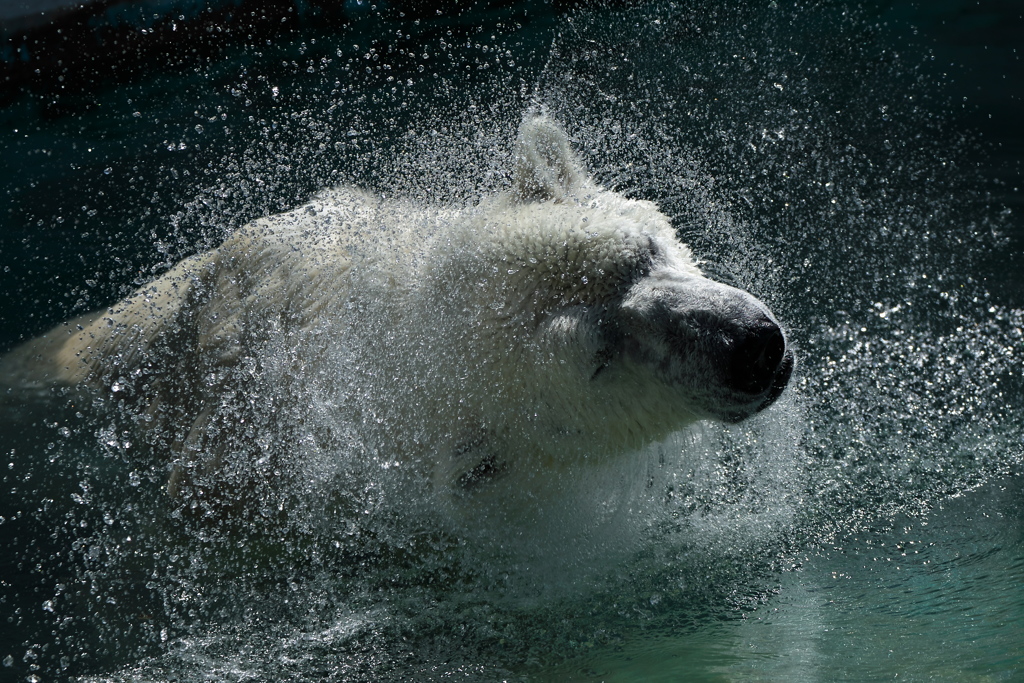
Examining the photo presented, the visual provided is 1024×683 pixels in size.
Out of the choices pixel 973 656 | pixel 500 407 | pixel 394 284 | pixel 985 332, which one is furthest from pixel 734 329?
pixel 985 332

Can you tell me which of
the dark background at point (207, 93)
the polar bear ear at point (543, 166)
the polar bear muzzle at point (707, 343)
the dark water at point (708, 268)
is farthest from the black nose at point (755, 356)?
the dark background at point (207, 93)

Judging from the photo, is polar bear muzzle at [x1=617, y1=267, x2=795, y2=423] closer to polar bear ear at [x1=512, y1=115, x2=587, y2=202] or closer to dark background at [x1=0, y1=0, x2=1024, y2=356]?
polar bear ear at [x1=512, y1=115, x2=587, y2=202]

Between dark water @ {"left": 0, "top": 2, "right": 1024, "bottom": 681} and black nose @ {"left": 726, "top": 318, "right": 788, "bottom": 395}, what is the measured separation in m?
0.50

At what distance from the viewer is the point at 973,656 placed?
2199mm

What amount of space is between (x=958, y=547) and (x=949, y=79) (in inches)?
164

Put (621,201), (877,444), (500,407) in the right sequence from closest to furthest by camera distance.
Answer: (500,407), (621,201), (877,444)

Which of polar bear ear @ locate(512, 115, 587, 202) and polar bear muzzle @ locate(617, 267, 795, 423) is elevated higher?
polar bear ear @ locate(512, 115, 587, 202)

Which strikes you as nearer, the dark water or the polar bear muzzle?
the polar bear muzzle

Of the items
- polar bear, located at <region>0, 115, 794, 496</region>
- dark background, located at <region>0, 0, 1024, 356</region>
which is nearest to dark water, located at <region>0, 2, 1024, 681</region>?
dark background, located at <region>0, 0, 1024, 356</region>

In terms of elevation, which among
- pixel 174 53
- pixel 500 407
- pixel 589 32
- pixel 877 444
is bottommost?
pixel 877 444

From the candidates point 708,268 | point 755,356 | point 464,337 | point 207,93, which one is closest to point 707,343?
point 755,356

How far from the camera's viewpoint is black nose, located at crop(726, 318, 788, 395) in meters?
1.53

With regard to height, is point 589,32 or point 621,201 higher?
point 589,32

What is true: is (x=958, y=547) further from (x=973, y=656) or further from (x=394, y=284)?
(x=394, y=284)
